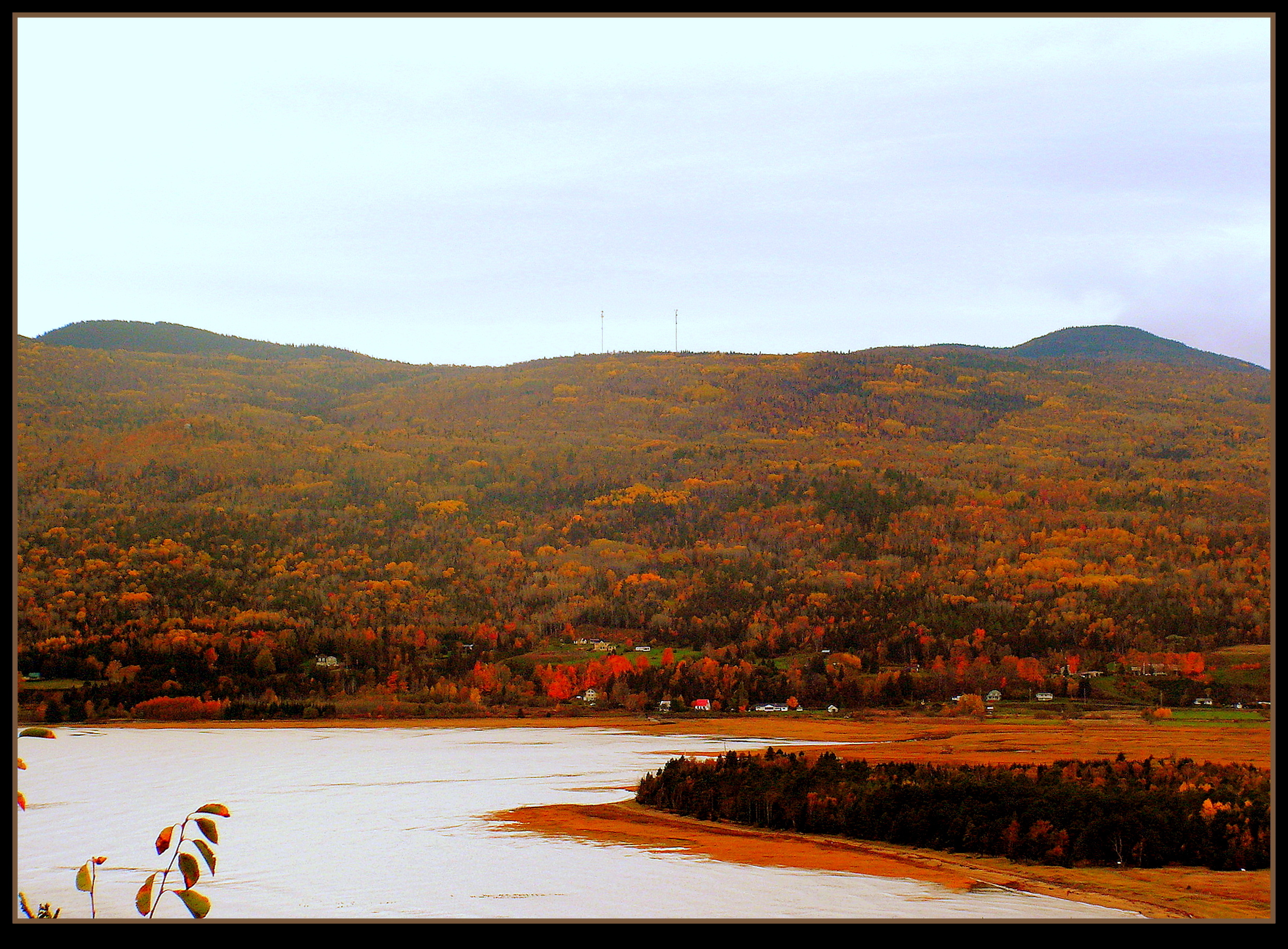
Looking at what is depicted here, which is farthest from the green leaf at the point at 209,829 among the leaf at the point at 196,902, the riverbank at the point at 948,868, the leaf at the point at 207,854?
the riverbank at the point at 948,868

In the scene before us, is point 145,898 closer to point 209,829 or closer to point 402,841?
point 209,829

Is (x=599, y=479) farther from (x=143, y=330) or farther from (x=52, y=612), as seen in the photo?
(x=143, y=330)

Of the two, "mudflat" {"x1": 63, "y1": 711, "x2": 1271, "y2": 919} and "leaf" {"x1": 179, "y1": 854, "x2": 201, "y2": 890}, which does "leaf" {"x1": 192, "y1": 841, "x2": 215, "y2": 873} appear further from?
"mudflat" {"x1": 63, "y1": 711, "x2": 1271, "y2": 919}

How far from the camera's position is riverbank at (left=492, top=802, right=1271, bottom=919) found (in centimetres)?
1068

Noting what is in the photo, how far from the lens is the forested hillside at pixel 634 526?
37531mm

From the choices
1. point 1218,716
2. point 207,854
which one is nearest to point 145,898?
point 207,854

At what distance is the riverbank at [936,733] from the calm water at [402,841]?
2126 mm

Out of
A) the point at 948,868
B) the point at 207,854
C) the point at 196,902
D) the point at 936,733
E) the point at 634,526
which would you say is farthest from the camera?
the point at 634,526

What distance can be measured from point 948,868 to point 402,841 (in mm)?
7900

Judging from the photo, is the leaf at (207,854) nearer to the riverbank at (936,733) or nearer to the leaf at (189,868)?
the leaf at (189,868)

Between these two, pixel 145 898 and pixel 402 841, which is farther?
pixel 402 841

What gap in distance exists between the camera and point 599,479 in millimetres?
60844

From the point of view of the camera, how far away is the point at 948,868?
1188 centimetres

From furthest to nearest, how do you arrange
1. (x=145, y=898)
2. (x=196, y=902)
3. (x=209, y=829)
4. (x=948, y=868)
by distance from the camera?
(x=948, y=868) < (x=145, y=898) < (x=209, y=829) < (x=196, y=902)
